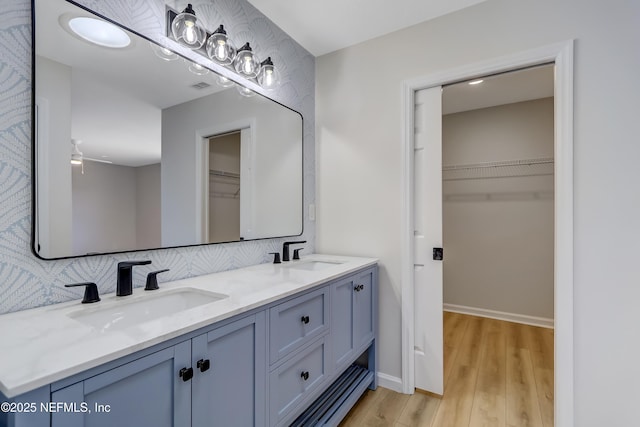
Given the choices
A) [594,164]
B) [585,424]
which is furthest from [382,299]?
[594,164]

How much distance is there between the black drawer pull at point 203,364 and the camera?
91 centimetres

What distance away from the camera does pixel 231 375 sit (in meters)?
1.01

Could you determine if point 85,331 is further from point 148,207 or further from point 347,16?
point 347,16

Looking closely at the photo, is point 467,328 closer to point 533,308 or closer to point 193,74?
point 533,308

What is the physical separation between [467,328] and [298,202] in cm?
234

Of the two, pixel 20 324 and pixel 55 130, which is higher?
pixel 55 130

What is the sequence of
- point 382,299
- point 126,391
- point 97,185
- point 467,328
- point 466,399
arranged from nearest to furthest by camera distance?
point 126,391, point 97,185, point 466,399, point 382,299, point 467,328

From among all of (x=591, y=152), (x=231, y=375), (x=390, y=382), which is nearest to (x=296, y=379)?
(x=231, y=375)

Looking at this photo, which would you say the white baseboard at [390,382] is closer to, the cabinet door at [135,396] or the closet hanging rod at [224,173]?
the cabinet door at [135,396]

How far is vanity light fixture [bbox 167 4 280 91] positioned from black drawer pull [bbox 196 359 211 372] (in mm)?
1346

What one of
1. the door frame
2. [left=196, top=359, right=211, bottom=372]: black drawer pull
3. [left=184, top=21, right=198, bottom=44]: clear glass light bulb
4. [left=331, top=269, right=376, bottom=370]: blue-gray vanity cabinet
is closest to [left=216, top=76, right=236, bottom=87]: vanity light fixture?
[left=184, top=21, right=198, bottom=44]: clear glass light bulb

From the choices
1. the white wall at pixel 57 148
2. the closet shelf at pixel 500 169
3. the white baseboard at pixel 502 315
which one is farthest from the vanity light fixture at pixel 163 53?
the white baseboard at pixel 502 315

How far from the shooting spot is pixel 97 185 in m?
1.22

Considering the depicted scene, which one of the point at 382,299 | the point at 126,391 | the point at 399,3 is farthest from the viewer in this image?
the point at 382,299
